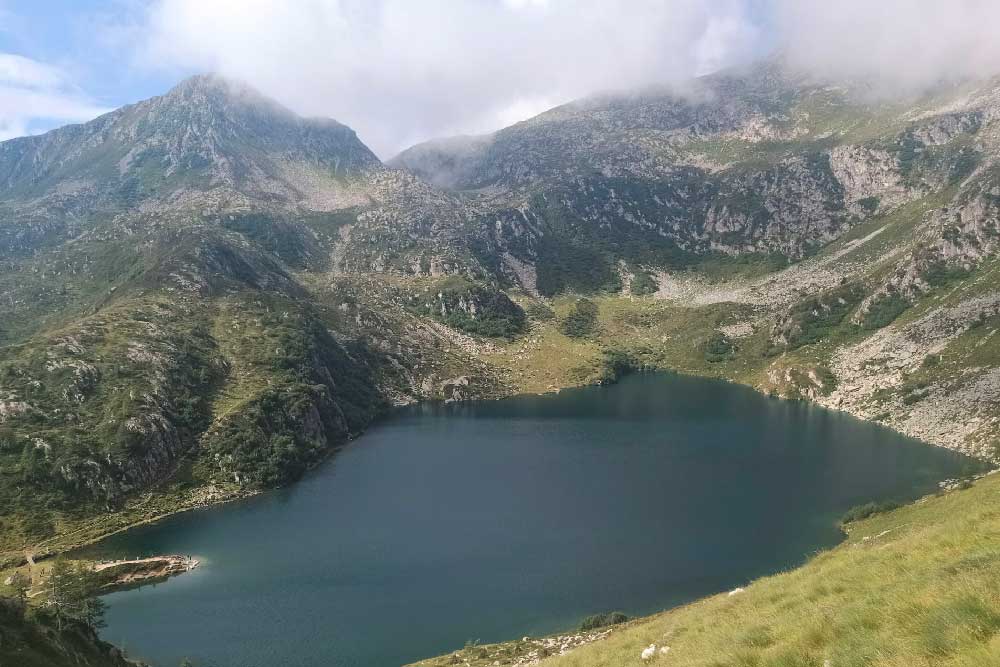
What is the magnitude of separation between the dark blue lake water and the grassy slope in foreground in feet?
192

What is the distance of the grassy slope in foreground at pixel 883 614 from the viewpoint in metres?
9.68

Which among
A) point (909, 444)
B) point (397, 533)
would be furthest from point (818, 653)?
point (909, 444)

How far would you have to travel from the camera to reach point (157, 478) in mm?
123250

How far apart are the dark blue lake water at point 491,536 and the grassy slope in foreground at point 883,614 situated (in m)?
58.7

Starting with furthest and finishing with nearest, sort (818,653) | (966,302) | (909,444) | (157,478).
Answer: (966,302), (909,444), (157,478), (818,653)

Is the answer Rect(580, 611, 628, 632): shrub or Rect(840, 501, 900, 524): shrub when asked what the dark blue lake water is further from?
Rect(580, 611, 628, 632): shrub

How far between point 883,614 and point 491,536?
306 ft

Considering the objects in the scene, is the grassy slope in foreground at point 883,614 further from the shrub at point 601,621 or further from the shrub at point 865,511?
the shrub at point 865,511

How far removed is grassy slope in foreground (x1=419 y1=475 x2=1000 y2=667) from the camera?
31.8 ft

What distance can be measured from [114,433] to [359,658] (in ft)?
269

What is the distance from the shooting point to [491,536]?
101 m

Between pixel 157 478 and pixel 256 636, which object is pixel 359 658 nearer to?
pixel 256 636

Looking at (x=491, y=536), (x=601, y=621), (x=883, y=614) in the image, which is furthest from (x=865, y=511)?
(x=883, y=614)

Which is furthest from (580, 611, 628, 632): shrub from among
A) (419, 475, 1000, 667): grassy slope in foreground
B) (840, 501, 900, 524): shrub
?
(419, 475, 1000, 667): grassy slope in foreground
